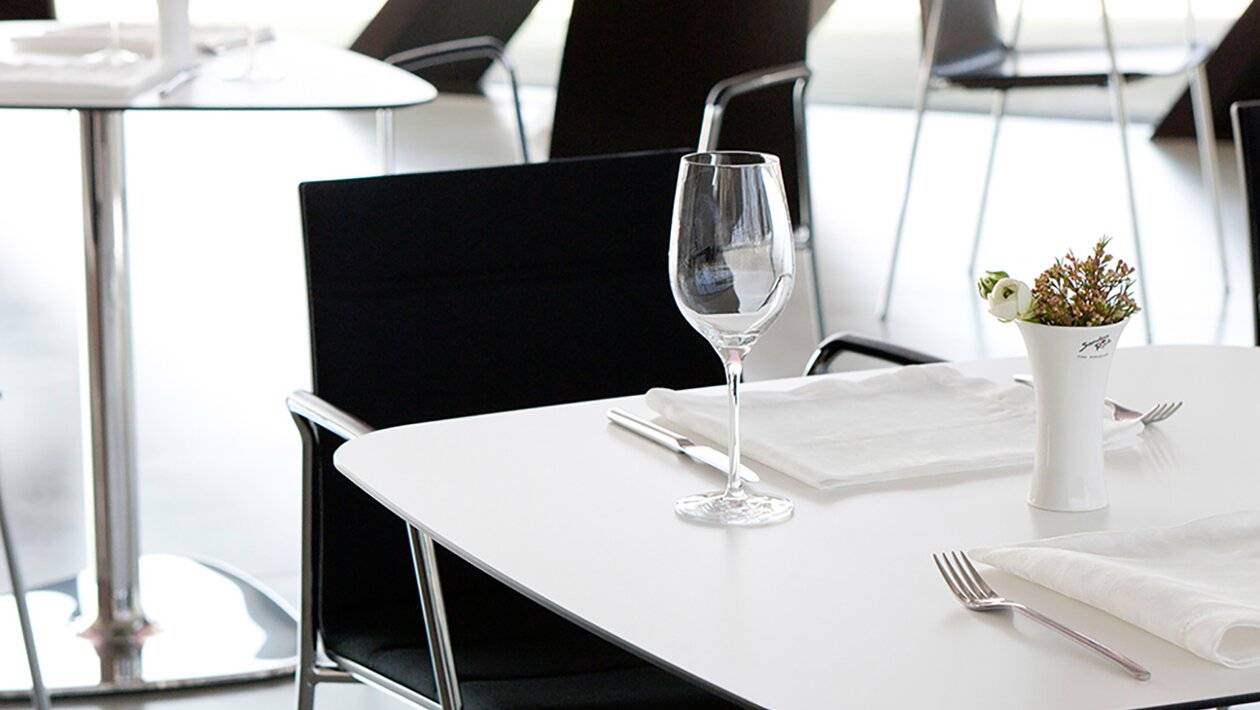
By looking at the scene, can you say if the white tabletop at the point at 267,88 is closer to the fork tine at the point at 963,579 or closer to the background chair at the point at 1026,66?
the fork tine at the point at 963,579

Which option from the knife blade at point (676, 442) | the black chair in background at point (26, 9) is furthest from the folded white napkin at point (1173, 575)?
the black chair in background at point (26, 9)

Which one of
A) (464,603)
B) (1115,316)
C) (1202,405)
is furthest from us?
(464,603)

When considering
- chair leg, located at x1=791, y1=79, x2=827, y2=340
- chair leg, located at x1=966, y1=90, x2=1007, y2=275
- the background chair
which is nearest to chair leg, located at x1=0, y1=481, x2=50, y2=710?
chair leg, located at x1=791, y1=79, x2=827, y2=340

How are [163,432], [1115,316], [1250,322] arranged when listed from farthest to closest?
[1250,322]
[163,432]
[1115,316]

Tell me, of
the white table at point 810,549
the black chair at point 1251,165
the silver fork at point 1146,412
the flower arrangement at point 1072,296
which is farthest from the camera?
the black chair at point 1251,165

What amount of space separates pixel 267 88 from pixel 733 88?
0.97 m

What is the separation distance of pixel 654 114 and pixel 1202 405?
2.02 metres

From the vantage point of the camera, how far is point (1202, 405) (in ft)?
4.14

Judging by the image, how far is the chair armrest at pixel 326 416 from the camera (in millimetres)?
1336

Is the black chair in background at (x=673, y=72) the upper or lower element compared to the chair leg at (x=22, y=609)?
upper

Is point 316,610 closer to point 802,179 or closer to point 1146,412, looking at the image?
point 1146,412

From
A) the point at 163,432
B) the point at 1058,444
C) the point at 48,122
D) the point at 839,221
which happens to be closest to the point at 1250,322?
the point at 839,221

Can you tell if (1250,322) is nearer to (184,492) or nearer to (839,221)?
(839,221)

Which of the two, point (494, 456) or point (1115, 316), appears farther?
point (494, 456)
